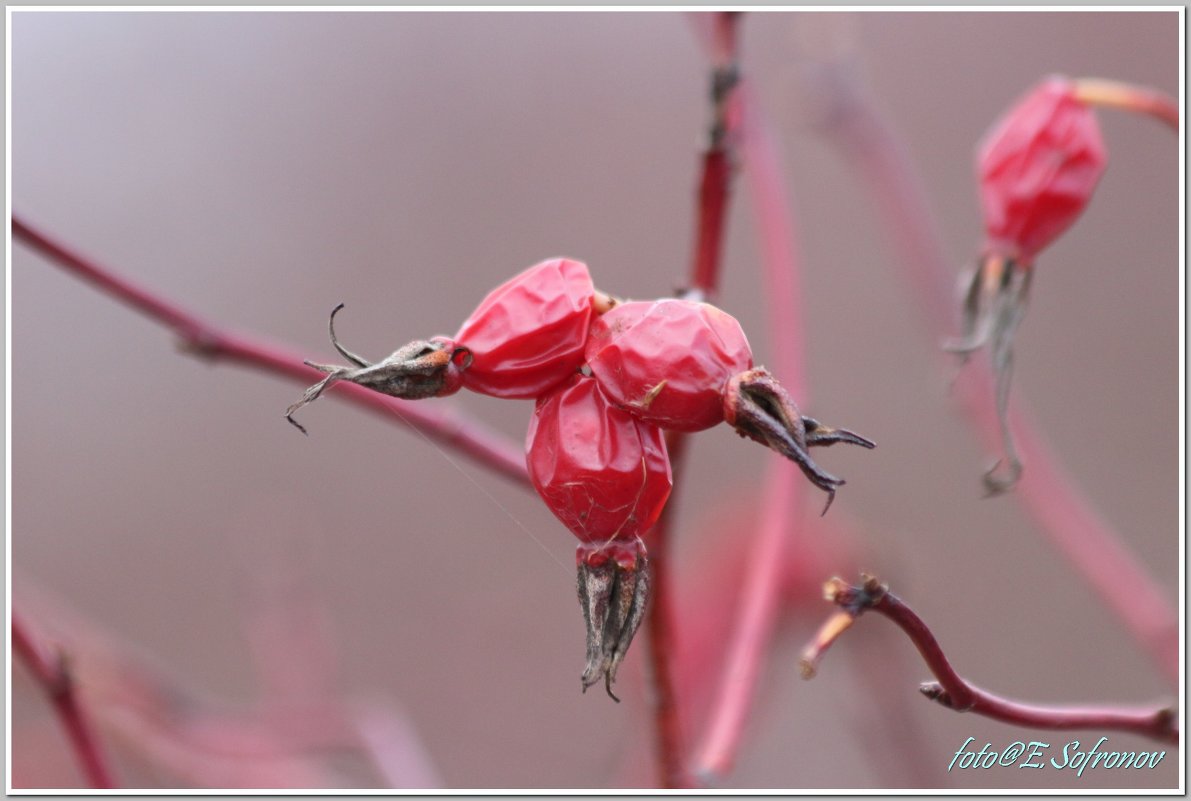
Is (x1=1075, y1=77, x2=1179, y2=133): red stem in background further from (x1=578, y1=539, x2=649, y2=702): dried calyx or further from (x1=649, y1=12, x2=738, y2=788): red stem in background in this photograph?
(x1=578, y1=539, x2=649, y2=702): dried calyx

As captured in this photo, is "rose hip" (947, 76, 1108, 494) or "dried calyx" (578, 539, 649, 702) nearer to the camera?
"dried calyx" (578, 539, 649, 702)

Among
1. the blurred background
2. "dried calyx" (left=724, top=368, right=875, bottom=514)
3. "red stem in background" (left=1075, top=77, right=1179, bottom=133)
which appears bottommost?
the blurred background

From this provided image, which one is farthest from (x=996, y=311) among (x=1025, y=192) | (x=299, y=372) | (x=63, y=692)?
(x=63, y=692)

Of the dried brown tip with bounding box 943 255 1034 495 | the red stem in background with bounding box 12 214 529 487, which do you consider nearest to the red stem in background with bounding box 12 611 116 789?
the red stem in background with bounding box 12 214 529 487

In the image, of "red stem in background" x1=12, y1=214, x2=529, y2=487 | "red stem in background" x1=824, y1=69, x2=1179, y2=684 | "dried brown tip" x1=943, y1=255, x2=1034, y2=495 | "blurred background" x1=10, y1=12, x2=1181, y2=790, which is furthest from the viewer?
"blurred background" x1=10, y1=12, x2=1181, y2=790

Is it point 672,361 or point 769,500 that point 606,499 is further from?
point 769,500
